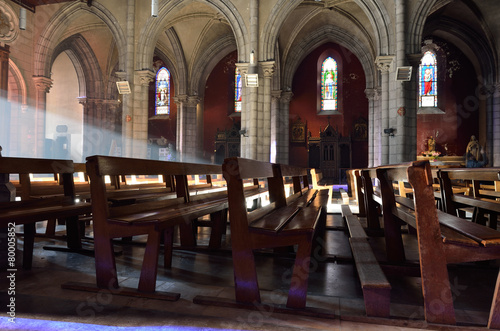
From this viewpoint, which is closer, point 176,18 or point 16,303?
point 16,303

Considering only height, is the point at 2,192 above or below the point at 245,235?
above

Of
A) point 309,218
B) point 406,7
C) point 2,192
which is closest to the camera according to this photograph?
point 309,218

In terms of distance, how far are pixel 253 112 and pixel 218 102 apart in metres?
8.42

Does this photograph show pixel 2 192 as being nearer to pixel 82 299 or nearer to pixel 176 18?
pixel 82 299

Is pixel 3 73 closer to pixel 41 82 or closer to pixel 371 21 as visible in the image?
pixel 41 82

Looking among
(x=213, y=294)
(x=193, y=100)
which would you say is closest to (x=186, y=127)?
(x=193, y=100)

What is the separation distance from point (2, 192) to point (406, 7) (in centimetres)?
1101

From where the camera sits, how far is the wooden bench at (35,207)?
2.18 meters

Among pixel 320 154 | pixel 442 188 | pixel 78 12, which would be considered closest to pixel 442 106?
pixel 320 154

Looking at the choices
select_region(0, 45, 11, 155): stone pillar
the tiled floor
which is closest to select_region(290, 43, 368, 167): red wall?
select_region(0, 45, 11, 155): stone pillar

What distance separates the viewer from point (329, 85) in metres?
17.9

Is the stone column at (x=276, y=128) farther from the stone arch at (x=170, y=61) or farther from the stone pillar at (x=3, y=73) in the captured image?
the stone pillar at (x=3, y=73)

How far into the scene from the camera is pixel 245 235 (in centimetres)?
191

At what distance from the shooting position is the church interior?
6.42 feet
